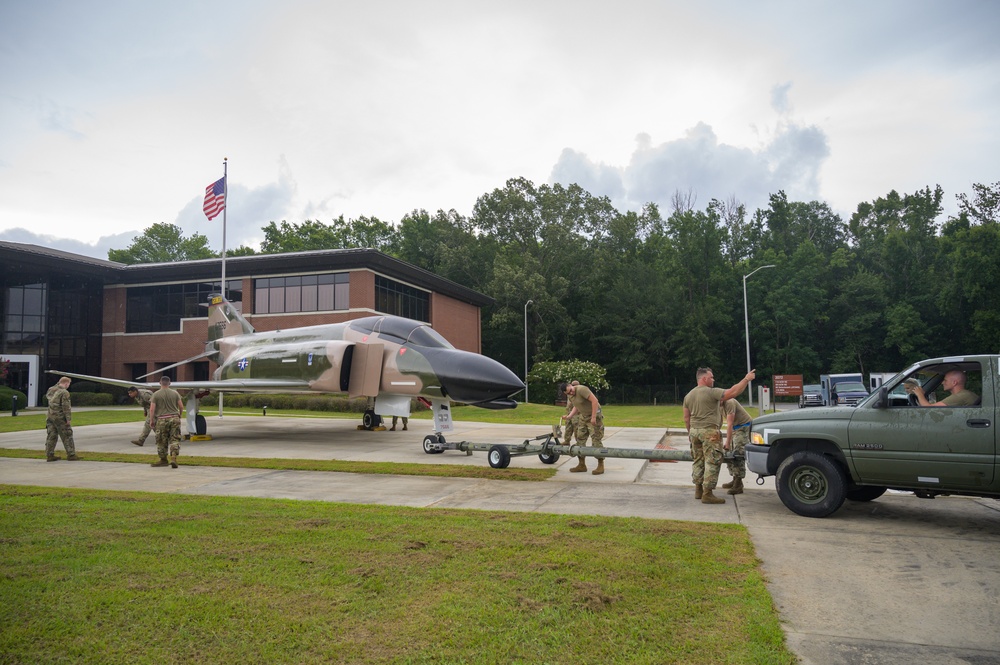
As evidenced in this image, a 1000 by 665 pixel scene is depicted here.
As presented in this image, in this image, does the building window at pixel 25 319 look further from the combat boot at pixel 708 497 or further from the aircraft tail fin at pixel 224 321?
the combat boot at pixel 708 497

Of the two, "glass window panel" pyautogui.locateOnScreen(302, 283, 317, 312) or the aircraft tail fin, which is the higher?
"glass window panel" pyautogui.locateOnScreen(302, 283, 317, 312)

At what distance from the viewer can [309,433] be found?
789 inches

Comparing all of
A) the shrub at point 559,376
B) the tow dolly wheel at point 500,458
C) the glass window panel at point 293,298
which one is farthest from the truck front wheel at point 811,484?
the shrub at point 559,376

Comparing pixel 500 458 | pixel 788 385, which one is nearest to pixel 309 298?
pixel 788 385

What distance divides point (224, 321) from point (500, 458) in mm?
15875

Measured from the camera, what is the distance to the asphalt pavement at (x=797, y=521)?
13.5ft

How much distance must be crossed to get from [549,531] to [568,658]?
2.93m

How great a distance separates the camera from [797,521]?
7367 mm

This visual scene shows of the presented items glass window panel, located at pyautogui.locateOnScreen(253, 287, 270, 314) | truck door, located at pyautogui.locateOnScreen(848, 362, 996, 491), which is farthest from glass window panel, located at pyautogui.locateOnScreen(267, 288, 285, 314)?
truck door, located at pyautogui.locateOnScreen(848, 362, 996, 491)

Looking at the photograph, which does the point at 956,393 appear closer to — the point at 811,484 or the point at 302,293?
the point at 811,484

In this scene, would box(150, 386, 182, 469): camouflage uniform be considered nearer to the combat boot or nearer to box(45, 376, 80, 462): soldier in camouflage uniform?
box(45, 376, 80, 462): soldier in camouflage uniform

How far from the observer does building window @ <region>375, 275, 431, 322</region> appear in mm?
37969

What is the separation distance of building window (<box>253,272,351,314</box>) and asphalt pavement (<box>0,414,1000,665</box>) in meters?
20.7

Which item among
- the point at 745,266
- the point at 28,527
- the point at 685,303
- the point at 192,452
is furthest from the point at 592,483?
the point at 745,266
